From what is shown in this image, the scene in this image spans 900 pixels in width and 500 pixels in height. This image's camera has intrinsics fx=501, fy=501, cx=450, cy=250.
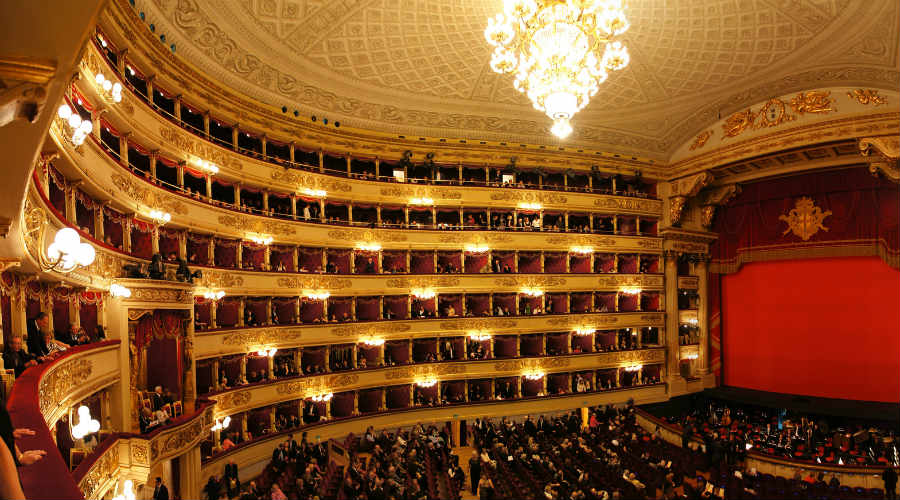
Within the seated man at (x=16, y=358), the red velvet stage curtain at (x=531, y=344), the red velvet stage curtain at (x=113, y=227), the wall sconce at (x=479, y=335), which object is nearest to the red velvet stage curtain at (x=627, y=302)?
the red velvet stage curtain at (x=531, y=344)

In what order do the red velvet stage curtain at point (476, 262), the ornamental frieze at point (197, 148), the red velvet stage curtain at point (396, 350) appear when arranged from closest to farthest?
the ornamental frieze at point (197, 148), the red velvet stage curtain at point (396, 350), the red velvet stage curtain at point (476, 262)

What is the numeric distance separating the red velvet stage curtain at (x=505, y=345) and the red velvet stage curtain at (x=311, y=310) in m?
7.25

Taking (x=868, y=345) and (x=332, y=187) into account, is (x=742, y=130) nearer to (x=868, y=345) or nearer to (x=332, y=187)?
(x=868, y=345)

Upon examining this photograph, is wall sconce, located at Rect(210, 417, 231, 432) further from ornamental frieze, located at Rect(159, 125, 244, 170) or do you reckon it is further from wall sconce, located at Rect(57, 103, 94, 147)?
wall sconce, located at Rect(57, 103, 94, 147)

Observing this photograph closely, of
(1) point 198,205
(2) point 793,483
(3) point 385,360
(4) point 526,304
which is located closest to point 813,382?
(2) point 793,483

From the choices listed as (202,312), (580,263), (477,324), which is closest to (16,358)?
(202,312)

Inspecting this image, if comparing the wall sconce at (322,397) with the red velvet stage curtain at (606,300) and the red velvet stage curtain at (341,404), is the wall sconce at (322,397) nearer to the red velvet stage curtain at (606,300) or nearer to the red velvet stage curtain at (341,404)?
the red velvet stage curtain at (341,404)

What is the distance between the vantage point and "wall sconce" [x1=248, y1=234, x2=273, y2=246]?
15357 mm

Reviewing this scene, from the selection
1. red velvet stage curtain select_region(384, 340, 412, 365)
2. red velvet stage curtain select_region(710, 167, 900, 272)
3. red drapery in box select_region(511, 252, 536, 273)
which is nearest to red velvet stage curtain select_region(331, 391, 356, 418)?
red velvet stage curtain select_region(384, 340, 412, 365)

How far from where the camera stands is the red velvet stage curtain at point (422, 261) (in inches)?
790

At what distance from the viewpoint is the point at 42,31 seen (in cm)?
223

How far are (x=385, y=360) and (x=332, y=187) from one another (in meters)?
6.65

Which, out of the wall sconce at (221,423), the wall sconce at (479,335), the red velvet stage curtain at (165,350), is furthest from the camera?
the wall sconce at (479,335)

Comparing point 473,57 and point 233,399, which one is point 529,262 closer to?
point 473,57
